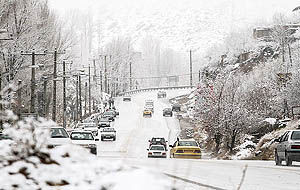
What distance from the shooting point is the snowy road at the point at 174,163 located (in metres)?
15.2

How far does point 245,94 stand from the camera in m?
59.7

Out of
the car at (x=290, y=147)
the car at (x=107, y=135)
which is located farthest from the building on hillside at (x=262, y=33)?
the car at (x=290, y=147)

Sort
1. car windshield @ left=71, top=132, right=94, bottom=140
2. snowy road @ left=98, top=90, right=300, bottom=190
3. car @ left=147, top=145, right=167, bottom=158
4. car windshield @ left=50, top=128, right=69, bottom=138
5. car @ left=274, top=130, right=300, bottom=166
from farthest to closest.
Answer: car @ left=147, top=145, right=167, bottom=158 < car windshield @ left=71, top=132, right=94, bottom=140 < car windshield @ left=50, top=128, right=69, bottom=138 < car @ left=274, top=130, right=300, bottom=166 < snowy road @ left=98, top=90, right=300, bottom=190

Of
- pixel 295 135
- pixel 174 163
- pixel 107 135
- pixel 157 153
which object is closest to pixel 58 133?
pixel 174 163

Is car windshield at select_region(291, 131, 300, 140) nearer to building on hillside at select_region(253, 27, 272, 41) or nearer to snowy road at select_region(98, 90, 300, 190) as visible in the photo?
snowy road at select_region(98, 90, 300, 190)

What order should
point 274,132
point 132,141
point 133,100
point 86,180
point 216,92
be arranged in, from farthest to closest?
point 133,100 → point 132,141 → point 216,92 → point 274,132 → point 86,180

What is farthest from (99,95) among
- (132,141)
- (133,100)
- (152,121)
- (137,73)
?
(132,141)

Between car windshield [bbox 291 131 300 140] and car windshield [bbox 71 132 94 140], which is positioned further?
car windshield [bbox 71 132 94 140]

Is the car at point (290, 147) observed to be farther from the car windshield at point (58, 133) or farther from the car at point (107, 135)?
the car at point (107, 135)

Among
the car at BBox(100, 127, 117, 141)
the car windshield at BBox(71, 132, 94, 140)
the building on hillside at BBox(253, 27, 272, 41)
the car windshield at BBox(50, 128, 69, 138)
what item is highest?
the building on hillside at BBox(253, 27, 272, 41)

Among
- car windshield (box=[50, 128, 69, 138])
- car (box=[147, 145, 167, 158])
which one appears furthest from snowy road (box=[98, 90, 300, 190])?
car windshield (box=[50, 128, 69, 138])

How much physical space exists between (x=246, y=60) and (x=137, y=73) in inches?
2852

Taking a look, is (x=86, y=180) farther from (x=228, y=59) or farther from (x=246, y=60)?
(x=228, y=59)

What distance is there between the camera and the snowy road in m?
15.2
